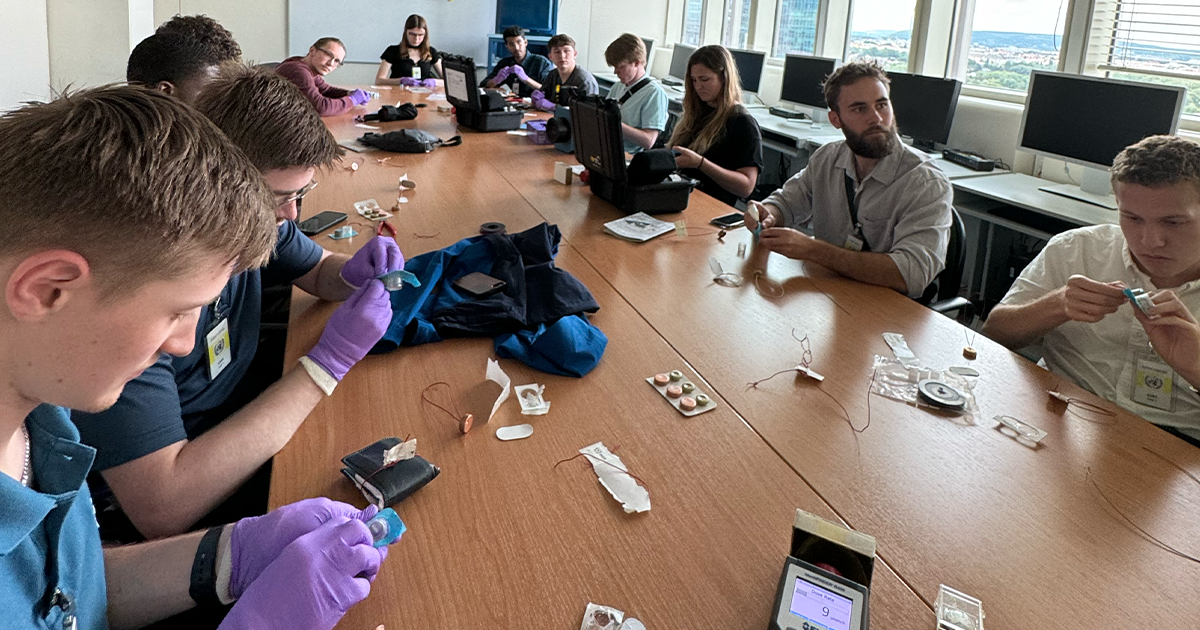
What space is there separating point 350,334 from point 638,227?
4.16 feet

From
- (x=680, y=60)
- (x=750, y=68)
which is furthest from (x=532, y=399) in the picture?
(x=680, y=60)

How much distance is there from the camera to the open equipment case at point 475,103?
4.15m

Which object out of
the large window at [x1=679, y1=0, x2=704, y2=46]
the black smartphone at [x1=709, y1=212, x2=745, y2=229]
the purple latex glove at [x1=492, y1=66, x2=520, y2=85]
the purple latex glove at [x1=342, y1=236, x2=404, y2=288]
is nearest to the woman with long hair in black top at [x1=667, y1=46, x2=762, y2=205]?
the black smartphone at [x1=709, y1=212, x2=745, y2=229]

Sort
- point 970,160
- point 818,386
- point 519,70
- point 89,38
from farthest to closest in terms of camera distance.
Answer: point 519,70 < point 89,38 < point 970,160 < point 818,386

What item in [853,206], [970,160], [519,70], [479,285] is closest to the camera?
[479,285]

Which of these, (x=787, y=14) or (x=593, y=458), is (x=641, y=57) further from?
(x=593, y=458)

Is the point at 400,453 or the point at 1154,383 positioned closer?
the point at 400,453

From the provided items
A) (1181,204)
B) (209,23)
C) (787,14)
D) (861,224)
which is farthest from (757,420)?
(787,14)

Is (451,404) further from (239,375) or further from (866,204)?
(866,204)

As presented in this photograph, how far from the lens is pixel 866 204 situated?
2.32 m

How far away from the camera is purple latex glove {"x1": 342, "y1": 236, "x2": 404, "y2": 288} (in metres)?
1.68

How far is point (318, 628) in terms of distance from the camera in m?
0.82

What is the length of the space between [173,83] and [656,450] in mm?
1996

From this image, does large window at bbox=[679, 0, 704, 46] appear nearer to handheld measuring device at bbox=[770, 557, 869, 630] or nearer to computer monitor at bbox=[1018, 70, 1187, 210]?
computer monitor at bbox=[1018, 70, 1187, 210]
